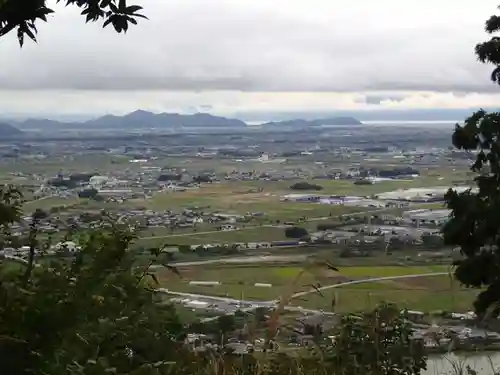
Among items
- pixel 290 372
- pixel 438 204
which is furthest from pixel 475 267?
pixel 438 204

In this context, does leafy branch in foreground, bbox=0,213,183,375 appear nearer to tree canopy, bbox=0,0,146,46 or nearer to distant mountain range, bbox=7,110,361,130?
tree canopy, bbox=0,0,146,46

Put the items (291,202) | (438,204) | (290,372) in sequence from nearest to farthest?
(290,372), (438,204), (291,202)

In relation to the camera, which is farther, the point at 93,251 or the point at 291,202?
the point at 291,202

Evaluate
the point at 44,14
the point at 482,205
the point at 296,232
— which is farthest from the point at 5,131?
the point at 44,14

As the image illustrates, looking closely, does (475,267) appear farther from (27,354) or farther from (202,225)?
(202,225)

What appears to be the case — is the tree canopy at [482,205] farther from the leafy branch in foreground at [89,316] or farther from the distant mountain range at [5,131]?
the distant mountain range at [5,131]

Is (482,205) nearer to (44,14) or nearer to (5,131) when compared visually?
(44,14)

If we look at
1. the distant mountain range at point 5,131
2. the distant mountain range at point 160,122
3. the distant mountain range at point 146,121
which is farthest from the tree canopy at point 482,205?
the distant mountain range at point 146,121
